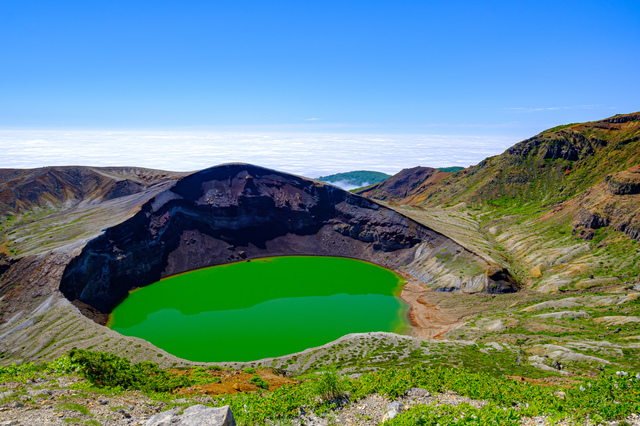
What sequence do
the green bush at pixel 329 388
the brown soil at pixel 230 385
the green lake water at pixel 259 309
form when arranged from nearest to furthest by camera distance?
1. the green bush at pixel 329 388
2. the brown soil at pixel 230 385
3. the green lake water at pixel 259 309

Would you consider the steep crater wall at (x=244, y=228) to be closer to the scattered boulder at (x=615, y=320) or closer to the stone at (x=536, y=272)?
the stone at (x=536, y=272)

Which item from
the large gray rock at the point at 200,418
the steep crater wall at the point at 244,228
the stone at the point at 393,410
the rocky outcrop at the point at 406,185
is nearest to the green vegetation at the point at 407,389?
the stone at the point at 393,410

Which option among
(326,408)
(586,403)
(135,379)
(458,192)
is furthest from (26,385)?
(458,192)

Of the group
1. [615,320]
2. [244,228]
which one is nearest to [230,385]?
[615,320]

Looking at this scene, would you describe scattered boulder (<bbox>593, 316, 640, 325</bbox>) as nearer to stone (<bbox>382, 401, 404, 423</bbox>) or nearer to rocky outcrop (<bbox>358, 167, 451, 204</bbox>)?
stone (<bbox>382, 401, 404, 423</bbox>)

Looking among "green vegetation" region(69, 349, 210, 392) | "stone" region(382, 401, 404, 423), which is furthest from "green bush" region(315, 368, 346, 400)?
"green vegetation" region(69, 349, 210, 392)

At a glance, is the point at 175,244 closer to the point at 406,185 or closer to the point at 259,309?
the point at 259,309

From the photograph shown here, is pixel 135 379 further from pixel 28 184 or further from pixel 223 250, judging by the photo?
pixel 28 184
